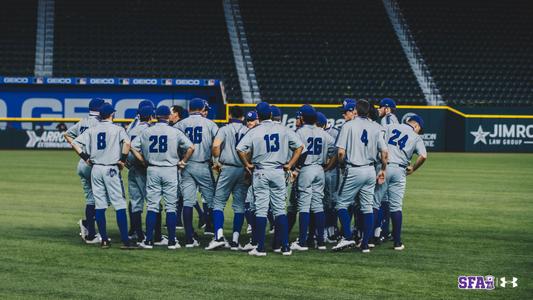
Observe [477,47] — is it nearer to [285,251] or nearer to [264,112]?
[264,112]

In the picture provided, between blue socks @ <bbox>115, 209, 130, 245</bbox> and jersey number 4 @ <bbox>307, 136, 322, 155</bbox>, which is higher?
jersey number 4 @ <bbox>307, 136, 322, 155</bbox>

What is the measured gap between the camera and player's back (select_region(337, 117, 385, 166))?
1196cm

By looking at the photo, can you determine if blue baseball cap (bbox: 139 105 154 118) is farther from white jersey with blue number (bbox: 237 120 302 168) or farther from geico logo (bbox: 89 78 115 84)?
geico logo (bbox: 89 78 115 84)

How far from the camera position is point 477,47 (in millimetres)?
43281

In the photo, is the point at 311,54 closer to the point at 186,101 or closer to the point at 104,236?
the point at 186,101

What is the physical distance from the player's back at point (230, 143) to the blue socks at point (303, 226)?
117cm

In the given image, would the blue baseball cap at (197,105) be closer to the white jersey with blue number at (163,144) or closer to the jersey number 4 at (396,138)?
the white jersey with blue number at (163,144)

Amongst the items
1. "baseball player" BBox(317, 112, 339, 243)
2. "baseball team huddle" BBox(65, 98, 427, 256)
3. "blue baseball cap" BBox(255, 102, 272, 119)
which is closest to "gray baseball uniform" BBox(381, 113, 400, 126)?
"baseball team huddle" BBox(65, 98, 427, 256)

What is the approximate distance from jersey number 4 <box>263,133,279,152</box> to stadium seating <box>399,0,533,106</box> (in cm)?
2892

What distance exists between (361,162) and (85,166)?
160 inches

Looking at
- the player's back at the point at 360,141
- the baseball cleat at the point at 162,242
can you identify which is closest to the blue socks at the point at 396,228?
the player's back at the point at 360,141

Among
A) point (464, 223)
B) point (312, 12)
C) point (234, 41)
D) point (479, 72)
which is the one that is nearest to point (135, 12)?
point (234, 41)

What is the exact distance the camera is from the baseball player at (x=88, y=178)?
1263cm

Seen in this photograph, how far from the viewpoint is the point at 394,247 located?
12414 millimetres
